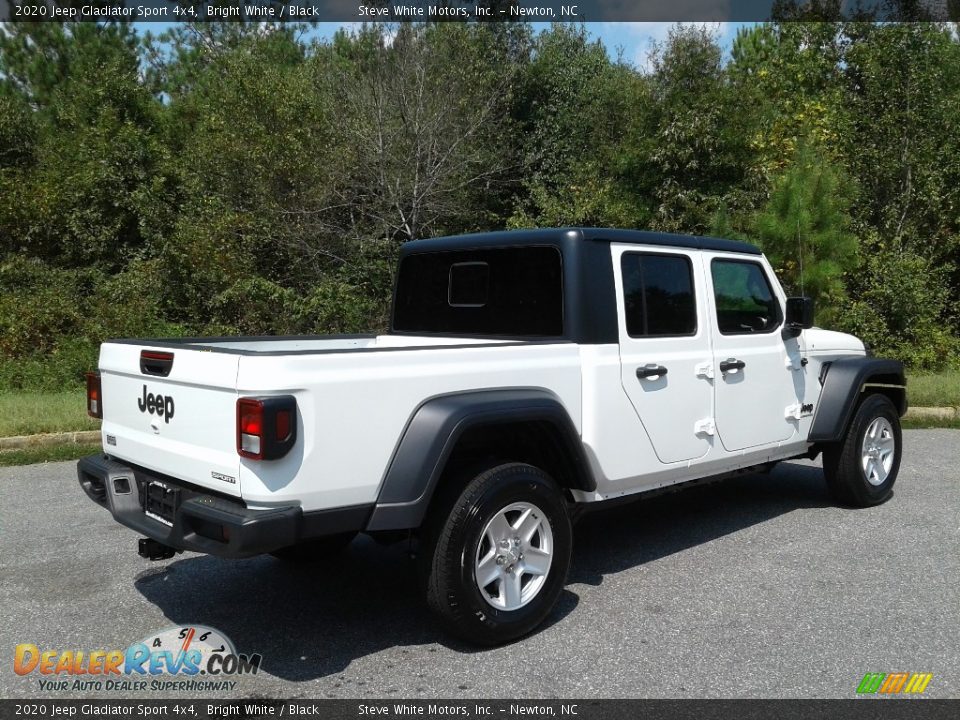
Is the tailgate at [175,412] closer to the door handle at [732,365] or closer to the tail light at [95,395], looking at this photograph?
the tail light at [95,395]

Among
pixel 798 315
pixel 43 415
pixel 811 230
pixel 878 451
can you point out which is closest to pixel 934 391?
pixel 811 230

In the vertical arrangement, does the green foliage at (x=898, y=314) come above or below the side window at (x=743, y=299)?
below

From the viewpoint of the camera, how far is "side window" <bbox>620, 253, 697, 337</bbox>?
4652 millimetres

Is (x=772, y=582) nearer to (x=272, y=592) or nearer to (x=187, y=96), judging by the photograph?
(x=272, y=592)

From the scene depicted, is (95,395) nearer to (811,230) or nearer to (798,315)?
(798,315)

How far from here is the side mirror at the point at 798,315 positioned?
5.52 meters

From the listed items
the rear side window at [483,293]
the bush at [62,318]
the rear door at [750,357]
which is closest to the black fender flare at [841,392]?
the rear door at [750,357]

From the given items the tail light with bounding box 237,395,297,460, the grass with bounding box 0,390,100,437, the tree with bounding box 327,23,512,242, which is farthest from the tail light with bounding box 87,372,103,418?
the tree with bounding box 327,23,512,242

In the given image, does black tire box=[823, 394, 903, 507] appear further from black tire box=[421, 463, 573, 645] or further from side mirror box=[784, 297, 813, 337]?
black tire box=[421, 463, 573, 645]

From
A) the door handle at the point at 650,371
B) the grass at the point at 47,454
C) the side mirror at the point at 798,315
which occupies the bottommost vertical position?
the grass at the point at 47,454

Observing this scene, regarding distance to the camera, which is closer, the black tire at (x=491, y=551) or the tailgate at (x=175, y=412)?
the tailgate at (x=175, y=412)

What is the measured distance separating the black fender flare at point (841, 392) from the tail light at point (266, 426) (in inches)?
156

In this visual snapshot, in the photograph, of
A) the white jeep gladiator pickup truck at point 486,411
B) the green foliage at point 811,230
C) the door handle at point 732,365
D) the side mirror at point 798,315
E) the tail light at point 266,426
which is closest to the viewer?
the tail light at point 266,426

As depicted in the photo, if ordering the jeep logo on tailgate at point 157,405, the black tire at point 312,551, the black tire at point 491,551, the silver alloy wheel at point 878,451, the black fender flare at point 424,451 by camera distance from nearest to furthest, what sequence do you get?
the black fender flare at point 424,451 → the black tire at point 491,551 → the jeep logo on tailgate at point 157,405 → the black tire at point 312,551 → the silver alloy wheel at point 878,451
